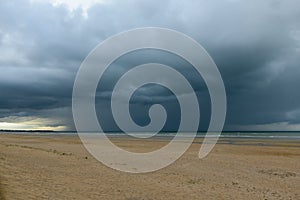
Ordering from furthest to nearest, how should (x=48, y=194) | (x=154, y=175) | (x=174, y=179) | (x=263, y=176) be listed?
(x=263, y=176) < (x=154, y=175) < (x=174, y=179) < (x=48, y=194)

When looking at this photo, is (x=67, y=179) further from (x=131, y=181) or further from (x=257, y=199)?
(x=257, y=199)

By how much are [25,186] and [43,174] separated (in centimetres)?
342

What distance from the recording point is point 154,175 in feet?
57.9

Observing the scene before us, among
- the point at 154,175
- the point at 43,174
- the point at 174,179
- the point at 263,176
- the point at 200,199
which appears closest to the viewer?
the point at 200,199

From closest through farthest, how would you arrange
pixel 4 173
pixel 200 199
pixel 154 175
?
pixel 200 199, pixel 4 173, pixel 154 175

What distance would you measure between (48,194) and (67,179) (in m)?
Answer: 3.40

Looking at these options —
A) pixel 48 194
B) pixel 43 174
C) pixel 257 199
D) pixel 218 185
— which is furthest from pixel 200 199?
pixel 43 174

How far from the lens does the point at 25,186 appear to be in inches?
465

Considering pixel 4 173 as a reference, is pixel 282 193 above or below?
below

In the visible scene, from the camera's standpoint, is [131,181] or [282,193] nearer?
[282,193]

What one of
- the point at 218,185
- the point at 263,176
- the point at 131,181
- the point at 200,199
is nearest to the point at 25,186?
the point at 131,181

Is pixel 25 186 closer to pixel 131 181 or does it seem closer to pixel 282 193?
pixel 131 181

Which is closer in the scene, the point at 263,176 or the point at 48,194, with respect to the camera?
the point at 48,194

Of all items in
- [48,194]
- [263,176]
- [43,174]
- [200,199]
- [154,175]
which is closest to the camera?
[48,194]
